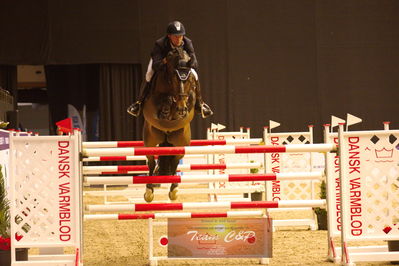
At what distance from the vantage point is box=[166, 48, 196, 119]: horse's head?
3.75 m

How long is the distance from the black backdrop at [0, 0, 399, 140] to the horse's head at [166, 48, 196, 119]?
9.07 m

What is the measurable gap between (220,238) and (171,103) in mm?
912

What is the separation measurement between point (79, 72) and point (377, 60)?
6779 mm

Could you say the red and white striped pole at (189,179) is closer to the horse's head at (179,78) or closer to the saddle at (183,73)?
the horse's head at (179,78)

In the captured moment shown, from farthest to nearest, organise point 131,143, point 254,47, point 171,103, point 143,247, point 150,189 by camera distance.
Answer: point 254,47
point 143,247
point 131,143
point 150,189
point 171,103

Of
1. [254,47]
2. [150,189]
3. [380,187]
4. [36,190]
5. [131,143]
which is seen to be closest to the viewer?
[36,190]

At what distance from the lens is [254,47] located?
13188mm

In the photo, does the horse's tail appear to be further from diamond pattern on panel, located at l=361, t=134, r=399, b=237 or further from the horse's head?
diamond pattern on panel, located at l=361, t=134, r=399, b=237

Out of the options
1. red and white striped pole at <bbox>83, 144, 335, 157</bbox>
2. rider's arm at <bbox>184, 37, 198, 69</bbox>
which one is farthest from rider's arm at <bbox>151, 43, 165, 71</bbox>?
red and white striped pole at <bbox>83, 144, 335, 157</bbox>

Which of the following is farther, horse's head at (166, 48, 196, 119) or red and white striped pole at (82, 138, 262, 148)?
red and white striped pole at (82, 138, 262, 148)

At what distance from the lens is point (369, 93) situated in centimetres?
1357

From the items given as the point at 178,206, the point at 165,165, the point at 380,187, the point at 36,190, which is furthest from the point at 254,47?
the point at 36,190

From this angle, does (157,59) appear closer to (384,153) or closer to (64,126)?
(64,126)

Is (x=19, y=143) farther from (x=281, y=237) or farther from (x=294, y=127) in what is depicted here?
(x=294, y=127)
